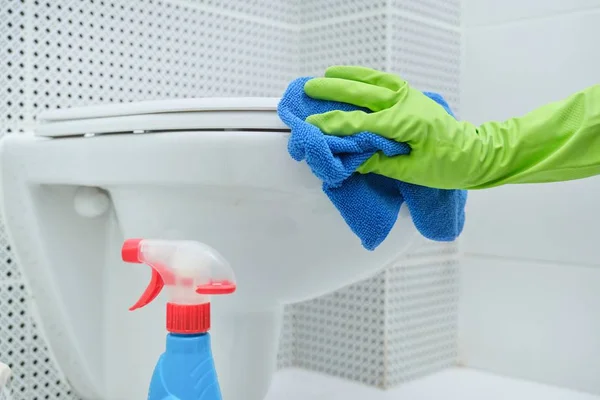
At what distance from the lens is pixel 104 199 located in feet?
3.21

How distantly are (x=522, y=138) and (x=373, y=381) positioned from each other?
70 cm

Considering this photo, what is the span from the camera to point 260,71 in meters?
1.39

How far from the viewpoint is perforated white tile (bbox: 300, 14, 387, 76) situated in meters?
1.33

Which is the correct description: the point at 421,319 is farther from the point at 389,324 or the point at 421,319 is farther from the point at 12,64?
the point at 12,64

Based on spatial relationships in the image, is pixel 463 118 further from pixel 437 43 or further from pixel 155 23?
pixel 155 23

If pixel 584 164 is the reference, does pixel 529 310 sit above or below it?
below

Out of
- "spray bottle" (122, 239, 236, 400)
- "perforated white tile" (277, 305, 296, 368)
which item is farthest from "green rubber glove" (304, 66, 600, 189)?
"perforated white tile" (277, 305, 296, 368)

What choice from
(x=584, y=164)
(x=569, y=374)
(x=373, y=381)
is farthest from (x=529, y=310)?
(x=584, y=164)

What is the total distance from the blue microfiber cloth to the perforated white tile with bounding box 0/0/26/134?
0.51 m

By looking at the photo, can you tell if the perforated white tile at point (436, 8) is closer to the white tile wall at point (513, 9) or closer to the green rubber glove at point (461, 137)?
the white tile wall at point (513, 9)

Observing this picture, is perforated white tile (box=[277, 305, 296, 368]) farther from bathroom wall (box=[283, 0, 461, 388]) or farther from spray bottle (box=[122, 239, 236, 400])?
spray bottle (box=[122, 239, 236, 400])

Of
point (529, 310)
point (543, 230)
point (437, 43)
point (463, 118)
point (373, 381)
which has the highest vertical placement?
point (437, 43)

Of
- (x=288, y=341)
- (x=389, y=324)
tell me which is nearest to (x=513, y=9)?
(x=389, y=324)

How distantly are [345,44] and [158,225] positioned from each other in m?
0.71
